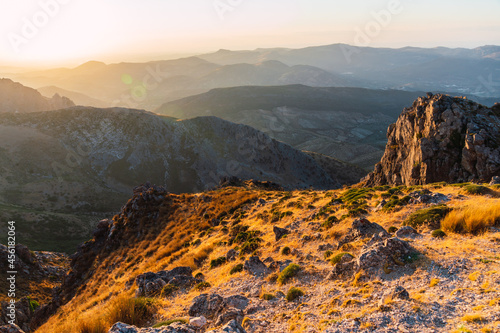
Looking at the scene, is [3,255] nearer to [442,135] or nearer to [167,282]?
[167,282]

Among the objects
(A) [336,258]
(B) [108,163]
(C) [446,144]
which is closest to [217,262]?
(A) [336,258]

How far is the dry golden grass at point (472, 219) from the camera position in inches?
525

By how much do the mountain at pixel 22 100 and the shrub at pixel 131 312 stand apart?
598 feet

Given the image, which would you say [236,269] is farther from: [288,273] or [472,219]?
[472,219]

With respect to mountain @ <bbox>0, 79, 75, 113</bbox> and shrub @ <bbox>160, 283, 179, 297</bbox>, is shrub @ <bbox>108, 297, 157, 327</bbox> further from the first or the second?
mountain @ <bbox>0, 79, 75, 113</bbox>

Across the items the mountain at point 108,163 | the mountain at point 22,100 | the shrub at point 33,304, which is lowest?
the shrub at point 33,304

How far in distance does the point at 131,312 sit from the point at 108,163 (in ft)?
313

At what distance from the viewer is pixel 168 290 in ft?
50.9

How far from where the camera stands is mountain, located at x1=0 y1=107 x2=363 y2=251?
70000 mm

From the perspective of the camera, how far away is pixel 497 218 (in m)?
13.4

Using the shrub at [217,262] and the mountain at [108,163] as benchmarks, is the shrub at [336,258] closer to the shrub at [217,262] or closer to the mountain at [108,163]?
the shrub at [217,262]

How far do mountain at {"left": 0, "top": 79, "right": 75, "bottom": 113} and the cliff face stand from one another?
17888 centimetres

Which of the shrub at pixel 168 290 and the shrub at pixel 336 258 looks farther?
the shrub at pixel 168 290

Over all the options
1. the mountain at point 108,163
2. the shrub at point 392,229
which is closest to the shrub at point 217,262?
the shrub at point 392,229
